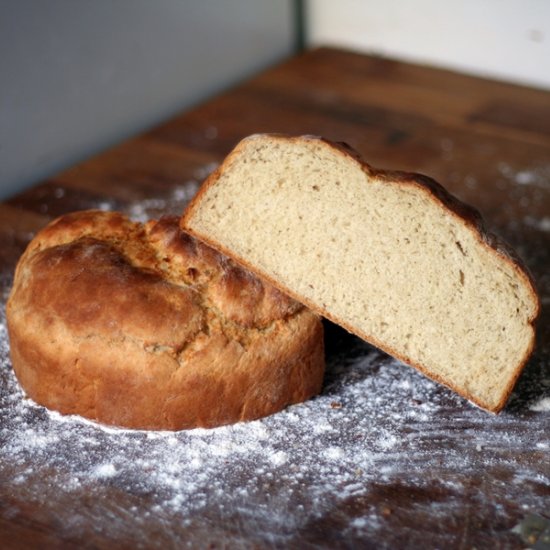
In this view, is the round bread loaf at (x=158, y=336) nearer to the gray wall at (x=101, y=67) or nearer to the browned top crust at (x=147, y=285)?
the browned top crust at (x=147, y=285)

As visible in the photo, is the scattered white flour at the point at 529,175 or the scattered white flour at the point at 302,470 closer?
the scattered white flour at the point at 302,470

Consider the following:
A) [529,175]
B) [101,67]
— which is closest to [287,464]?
[529,175]

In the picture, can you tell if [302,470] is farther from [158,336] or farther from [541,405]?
[541,405]

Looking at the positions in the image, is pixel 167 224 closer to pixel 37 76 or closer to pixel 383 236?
pixel 383 236

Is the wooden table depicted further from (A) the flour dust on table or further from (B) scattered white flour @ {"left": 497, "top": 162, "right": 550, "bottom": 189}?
(B) scattered white flour @ {"left": 497, "top": 162, "right": 550, "bottom": 189}

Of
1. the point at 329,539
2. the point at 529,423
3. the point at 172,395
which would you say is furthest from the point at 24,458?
the point at 529,423

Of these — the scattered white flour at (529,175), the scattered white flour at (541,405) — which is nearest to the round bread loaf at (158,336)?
the scattered white flour at (541,405)
